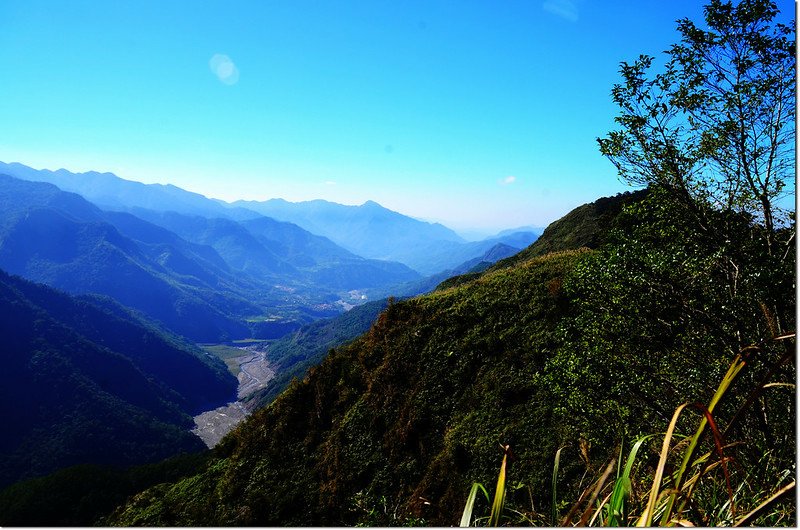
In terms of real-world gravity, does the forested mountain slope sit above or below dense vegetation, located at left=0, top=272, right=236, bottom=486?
above

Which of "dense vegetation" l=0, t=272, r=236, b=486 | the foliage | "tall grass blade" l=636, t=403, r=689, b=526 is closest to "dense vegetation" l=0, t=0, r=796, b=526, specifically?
"tall grass blade" l=636, t=403, r=689, b=526

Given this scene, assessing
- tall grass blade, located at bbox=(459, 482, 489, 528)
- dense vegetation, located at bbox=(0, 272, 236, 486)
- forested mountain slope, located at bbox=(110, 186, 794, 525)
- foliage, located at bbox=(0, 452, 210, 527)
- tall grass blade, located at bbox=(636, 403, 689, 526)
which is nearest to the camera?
tall grass blade, located at bbox=(636, 403, 689, 526)

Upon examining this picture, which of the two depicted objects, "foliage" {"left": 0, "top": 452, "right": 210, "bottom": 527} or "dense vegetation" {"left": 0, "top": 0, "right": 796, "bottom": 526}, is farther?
"foliage" {"left": 0, "top": 452, "right": 210, "bottom": 527}

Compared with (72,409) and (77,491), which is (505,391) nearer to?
(77,491)

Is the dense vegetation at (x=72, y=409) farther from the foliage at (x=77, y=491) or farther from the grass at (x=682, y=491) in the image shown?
the grass at (x=682, y=491)

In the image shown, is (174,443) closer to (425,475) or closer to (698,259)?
(425,475)

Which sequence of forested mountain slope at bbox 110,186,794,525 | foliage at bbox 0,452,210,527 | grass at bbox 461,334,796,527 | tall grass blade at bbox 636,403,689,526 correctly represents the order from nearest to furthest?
tall grass blade at bbox 636,403,689,526
grass at bbox 461,334,796,527
forested mountain slope at bbox 110,186,794,525
foliage at bbox 0,452,210,527

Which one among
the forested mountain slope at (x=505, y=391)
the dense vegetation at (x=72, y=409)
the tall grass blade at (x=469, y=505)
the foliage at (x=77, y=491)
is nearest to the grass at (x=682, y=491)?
the tall grass blade at (x=469, y=505)

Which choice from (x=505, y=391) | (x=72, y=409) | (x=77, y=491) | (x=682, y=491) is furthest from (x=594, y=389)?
(x=72, y=409)

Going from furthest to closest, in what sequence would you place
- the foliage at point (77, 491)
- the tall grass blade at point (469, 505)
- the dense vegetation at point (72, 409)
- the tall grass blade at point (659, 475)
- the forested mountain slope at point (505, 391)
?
the dense vegetation at point (72, 409), the foliage at point (77, 491), the forested mountain slope at point (505, 391), the tall grass blade at point (469, 505), the tall grass blade at point (659, 475)

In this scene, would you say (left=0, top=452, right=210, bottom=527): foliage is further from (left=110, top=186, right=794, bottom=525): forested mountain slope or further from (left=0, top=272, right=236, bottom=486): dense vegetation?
(left=0, top=272, right=236, bottom=486): dense vegetation

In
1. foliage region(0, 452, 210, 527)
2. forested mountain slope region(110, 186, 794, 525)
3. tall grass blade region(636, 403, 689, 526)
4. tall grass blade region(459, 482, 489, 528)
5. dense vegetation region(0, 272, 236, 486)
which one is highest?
tall grass blade region(636, 403, 689, 526)

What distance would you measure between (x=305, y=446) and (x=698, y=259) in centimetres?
1833

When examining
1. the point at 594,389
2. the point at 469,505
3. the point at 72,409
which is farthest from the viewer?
the point at 72,409
